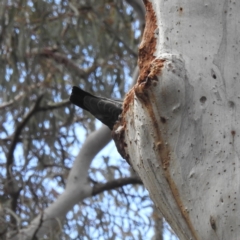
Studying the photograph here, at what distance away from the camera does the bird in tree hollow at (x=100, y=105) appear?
5.29ft

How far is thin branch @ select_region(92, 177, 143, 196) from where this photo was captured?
11.0 ft

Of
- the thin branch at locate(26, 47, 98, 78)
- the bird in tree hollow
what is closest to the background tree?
the thin branch at locate(26, 47, 98, 78)

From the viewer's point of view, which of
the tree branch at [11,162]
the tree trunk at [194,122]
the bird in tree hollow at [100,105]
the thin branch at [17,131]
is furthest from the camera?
the thin branch at [17,131]

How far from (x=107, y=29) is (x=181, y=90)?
108 inches

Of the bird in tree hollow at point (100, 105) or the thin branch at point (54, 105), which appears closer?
the bird in tree hollow at point (100, 105)

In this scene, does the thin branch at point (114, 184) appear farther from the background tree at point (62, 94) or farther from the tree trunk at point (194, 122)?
the tree trunk at point (194, 122)

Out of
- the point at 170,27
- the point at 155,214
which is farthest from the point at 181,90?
the point at 155,214

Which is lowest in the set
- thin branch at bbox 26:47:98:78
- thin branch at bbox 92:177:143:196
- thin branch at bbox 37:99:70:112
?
thin branch at bbox 92:177:143:196

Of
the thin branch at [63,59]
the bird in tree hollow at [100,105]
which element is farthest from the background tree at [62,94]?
the bird in tree hollow at [100,105]

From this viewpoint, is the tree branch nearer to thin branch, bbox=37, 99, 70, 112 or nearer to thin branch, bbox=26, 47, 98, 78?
thin branch, bbox=37, 99, 70, 112

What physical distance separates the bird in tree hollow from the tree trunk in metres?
0.17

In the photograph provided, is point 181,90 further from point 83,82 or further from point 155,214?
point 83,82

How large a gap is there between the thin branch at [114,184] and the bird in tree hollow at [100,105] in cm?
173

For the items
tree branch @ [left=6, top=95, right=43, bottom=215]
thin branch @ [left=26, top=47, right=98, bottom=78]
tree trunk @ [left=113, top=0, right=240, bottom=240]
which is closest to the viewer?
tree trunk @ [left=113, top=0, right=240, bottom=240]
